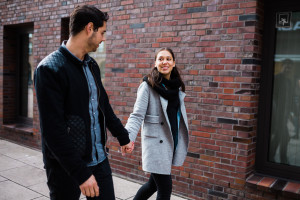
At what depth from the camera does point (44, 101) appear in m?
1.81

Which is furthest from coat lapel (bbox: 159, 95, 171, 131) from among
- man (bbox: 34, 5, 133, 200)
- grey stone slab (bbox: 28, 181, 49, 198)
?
grey stone slab (bbox: 28, 181, 49, 198)

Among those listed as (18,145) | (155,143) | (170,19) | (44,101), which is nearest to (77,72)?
(44,101)

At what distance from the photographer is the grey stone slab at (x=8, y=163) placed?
17.7 feet

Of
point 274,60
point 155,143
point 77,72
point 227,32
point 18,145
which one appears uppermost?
point 227,32

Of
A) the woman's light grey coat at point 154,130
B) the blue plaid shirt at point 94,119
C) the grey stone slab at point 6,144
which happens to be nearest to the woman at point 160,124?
the woman's light grey coat at point 154,130

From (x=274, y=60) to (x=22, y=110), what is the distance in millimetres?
6036

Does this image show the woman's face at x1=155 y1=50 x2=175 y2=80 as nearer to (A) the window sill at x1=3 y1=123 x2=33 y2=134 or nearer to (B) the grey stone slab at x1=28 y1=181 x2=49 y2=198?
(B) the grey stone slab at x1=28 y1=181 x2=49 y2=198

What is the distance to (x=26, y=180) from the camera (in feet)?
15.7

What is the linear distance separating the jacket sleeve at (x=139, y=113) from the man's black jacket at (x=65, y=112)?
69cm

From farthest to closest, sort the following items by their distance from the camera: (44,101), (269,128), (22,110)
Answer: (22,110) → (269,128) → (44,101)

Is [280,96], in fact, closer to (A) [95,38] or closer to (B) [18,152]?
(A) [95,38]

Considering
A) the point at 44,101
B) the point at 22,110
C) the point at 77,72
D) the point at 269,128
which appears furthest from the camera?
the point at 22,110

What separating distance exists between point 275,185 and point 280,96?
3.57 feet

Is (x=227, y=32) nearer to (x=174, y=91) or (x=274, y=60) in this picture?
(x=274, y=60)
